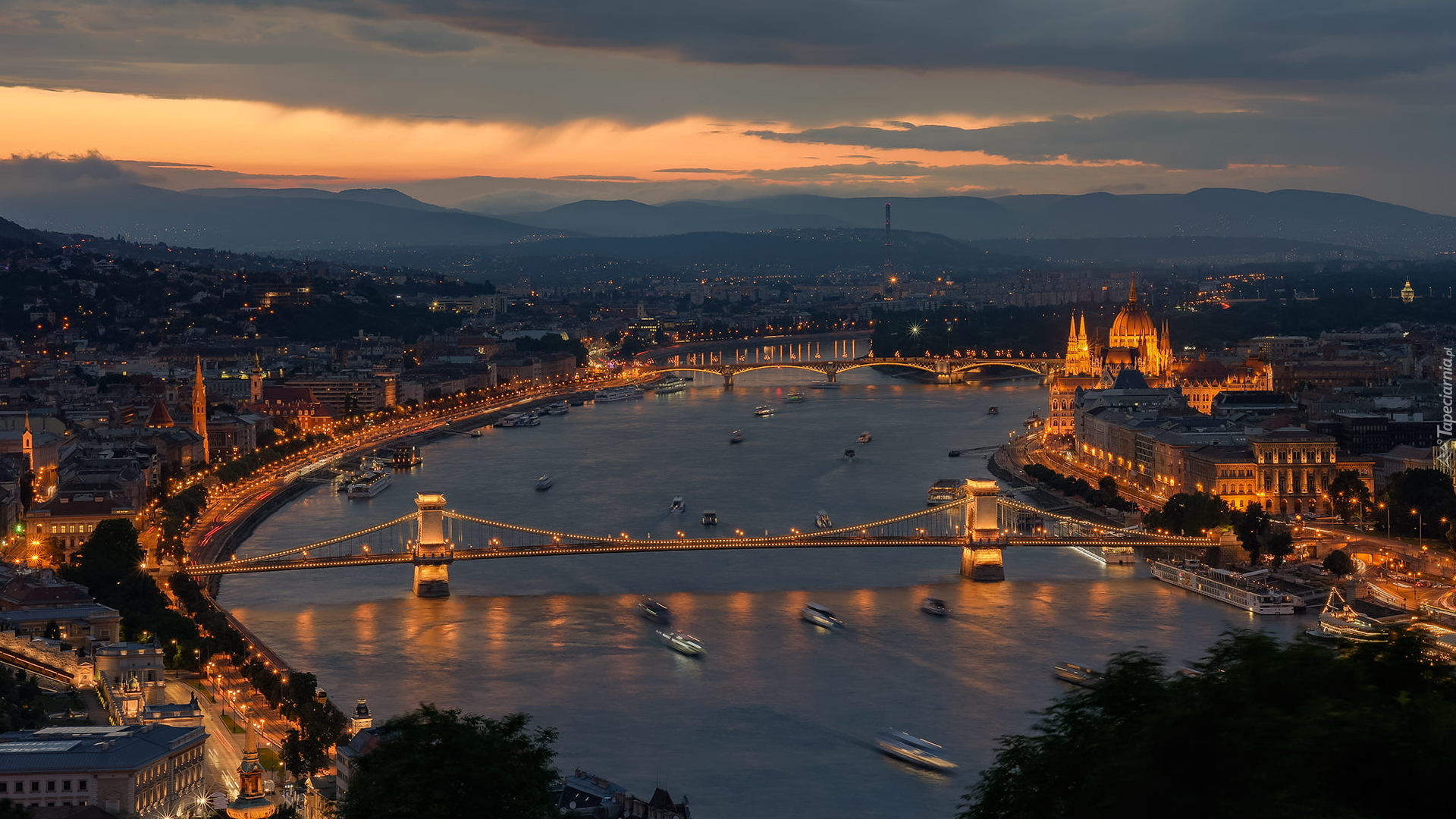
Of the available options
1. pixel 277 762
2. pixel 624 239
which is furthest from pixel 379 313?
pixel 624 239

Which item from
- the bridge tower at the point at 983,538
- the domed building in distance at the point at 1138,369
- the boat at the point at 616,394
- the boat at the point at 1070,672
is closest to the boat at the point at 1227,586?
the bridge tower at the point at 983,538

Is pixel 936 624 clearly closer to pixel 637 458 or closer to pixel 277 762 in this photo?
pixel 277 762

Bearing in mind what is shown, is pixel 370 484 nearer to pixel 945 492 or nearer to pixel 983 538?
pixel 945 492

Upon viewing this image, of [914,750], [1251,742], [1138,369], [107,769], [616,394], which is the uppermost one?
[1251,742]

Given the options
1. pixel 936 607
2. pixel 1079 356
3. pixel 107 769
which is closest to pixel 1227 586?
pixel 936 607

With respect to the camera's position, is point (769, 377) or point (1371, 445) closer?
point (1371, 445)

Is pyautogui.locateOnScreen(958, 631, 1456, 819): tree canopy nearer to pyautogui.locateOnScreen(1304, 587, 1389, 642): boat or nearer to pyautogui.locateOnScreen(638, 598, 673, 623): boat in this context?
pyautogui.locateOnScreen(1304, 587, 1389, 642): boat
